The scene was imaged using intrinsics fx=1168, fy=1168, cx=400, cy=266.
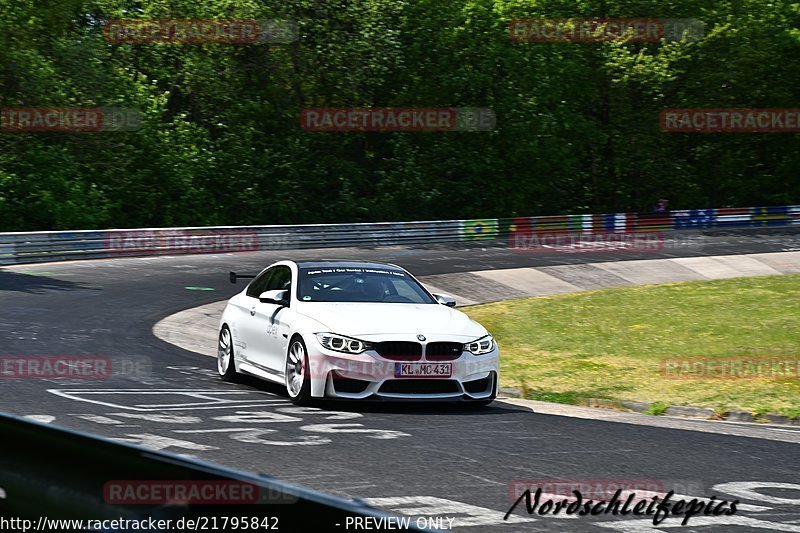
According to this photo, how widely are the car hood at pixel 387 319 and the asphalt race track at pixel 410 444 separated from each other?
78 centimetres

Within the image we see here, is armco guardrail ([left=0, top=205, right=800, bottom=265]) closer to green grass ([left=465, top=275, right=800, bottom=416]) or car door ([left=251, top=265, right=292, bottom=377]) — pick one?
green grass ([left=465, top=275, right=800, bottom=416])

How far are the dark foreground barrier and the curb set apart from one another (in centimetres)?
969

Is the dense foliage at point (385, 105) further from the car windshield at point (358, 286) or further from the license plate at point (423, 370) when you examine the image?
the license plate at point (423, 370)

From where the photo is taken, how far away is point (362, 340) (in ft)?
36.3

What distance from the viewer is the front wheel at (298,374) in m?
11.2

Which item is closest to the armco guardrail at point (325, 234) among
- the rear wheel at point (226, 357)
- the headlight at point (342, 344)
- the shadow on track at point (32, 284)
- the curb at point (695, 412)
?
the shadow on track at point (32, 284)

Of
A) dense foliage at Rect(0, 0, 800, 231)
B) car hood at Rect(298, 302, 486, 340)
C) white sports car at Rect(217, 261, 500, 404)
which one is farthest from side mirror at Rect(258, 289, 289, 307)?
dense foliage at Rect(0, 0, 800, 231)

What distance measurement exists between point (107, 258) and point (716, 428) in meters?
24.6

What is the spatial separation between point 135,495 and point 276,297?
9.06 metres

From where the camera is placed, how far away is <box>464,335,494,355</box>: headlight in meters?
11.4

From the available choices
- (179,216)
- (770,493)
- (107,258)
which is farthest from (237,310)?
(179,216)
